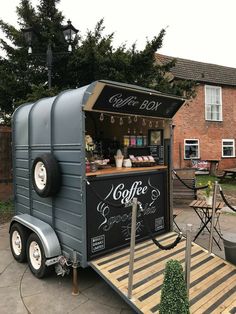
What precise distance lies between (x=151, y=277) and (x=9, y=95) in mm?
8014

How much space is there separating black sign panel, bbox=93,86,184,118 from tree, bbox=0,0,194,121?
4449mm

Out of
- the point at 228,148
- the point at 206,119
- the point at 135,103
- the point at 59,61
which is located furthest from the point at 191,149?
the point at 135,103

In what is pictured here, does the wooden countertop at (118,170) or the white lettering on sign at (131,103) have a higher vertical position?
the white lettering on sign at (131,103)

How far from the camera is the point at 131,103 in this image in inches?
179

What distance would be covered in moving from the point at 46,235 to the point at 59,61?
7.27 meters

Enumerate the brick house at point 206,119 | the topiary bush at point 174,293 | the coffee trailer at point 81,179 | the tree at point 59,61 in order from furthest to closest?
the brick house at point 206,119 → the tree at point 59,61 → the coffee trailer at point 81,179 → the topiary bush at point 174,293

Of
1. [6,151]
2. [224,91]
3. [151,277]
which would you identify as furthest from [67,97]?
[224,91]

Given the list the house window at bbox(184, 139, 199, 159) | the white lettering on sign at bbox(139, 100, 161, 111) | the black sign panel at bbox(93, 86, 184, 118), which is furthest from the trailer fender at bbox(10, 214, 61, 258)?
the house window at bbox(184, 139, 199, 159)

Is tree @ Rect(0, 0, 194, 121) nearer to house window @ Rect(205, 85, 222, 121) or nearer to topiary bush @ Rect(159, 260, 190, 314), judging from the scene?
topiary bush @ Rect(159, 260, 190, 314)

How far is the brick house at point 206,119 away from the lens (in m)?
A: 17.5

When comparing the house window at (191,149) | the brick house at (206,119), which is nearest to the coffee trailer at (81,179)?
the brick house at (206,119)

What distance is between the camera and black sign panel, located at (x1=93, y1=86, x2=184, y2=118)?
4.07 m

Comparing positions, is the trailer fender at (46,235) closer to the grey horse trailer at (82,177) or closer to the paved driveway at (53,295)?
the grey horse trailer at (82,177)

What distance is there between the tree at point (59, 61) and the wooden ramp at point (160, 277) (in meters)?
6.34
